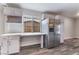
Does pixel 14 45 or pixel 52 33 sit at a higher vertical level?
pixel 52 33

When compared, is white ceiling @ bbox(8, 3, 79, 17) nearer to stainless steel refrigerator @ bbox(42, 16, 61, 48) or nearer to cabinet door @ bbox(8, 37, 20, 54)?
stainless steel refrigerator @ bbox(42, 16, 61, 48)

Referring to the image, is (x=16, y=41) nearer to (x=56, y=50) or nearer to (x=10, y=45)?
(x=10, y=45)

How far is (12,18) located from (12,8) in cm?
19

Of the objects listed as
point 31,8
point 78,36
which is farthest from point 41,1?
point 78,36

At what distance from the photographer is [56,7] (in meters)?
2.06

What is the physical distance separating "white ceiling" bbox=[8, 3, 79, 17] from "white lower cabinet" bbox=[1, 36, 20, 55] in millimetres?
662

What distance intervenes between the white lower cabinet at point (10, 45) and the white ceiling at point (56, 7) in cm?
66

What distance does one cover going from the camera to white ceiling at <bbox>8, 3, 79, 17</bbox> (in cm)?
200

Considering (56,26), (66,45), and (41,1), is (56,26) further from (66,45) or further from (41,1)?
(41,1)

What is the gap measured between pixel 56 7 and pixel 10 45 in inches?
46.7

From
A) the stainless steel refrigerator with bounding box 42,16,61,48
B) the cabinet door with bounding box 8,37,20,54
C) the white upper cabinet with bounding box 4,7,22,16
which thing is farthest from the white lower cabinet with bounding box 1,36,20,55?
the stainless steel refrigerator with bounding box 42,16,61,48

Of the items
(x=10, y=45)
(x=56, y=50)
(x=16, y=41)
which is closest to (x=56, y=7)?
(x=56, y=50)

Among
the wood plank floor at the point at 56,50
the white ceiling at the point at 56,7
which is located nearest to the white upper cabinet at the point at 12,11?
the white ceiling at the point at 56,7

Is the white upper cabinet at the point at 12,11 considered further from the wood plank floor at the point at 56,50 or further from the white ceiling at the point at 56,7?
the wood plank floor at the point at 56,50
